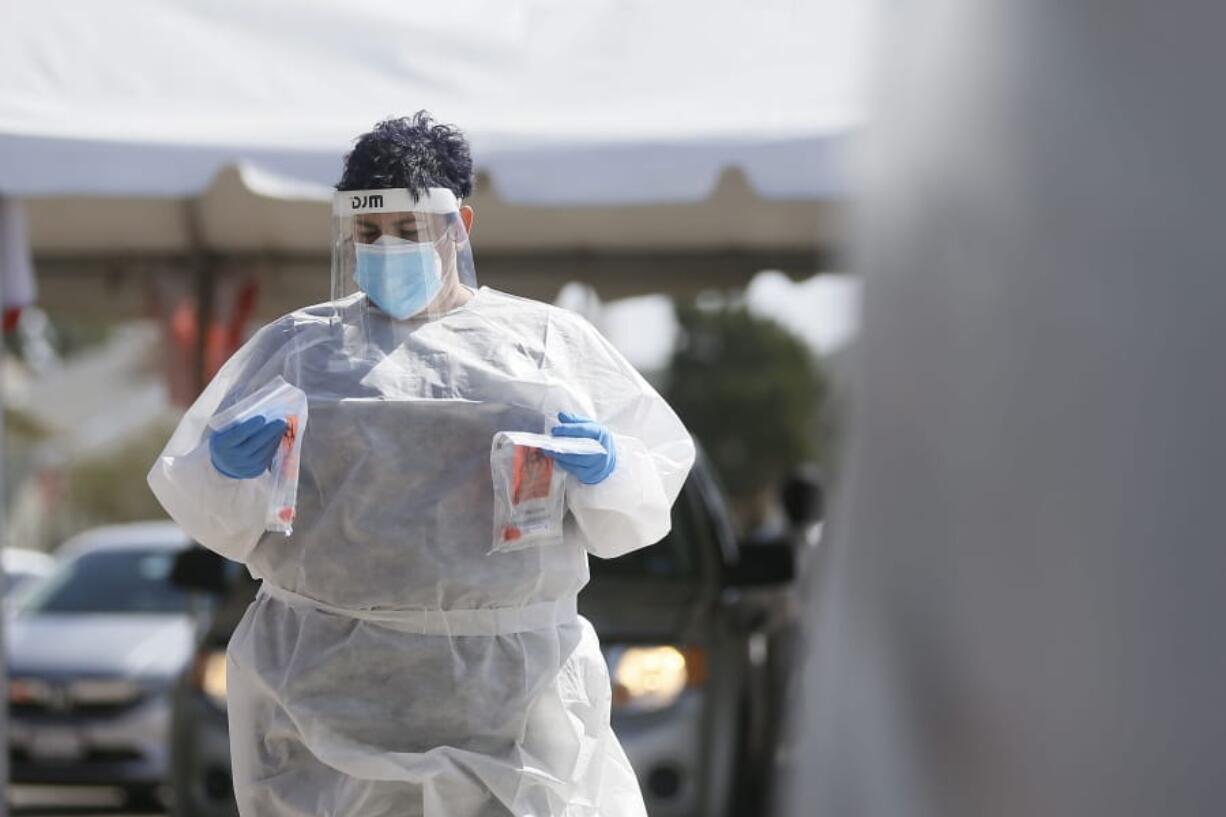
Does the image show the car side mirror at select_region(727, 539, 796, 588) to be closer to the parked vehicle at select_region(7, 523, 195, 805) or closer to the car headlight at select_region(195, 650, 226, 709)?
the car headlight at select_region(195, 650, 226, 709)

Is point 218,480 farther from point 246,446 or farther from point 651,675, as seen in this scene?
point 651,675

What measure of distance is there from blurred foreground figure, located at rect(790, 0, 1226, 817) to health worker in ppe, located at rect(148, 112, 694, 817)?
1.70 ft

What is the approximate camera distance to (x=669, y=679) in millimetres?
6199

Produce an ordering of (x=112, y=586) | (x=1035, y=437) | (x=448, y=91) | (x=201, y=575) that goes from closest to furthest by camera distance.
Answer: (x=1035, y=437) < (x=448, y=91) < (x=201, y=575) < (x=112, y=586)

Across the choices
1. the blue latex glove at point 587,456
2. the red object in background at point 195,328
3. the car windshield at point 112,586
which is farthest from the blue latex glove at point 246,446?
the car windshield at point 112,586

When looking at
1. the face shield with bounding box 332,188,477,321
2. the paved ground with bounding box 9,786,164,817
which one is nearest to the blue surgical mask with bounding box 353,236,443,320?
the face shield with bounding box 332,188,477,321

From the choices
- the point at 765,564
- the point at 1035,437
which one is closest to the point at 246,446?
the point at 1035,437

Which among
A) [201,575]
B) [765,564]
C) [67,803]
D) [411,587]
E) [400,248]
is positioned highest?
[400,248]

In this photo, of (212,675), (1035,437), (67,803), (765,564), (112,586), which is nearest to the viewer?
(1035,437)

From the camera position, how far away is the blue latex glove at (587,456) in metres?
3.05

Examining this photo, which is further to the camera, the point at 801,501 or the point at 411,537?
the point at 801,501

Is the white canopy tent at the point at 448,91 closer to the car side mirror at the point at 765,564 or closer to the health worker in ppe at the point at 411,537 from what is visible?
the car side mirror at the point at 765,564

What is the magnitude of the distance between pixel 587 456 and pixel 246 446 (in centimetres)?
53

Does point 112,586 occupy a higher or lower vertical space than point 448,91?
lower
